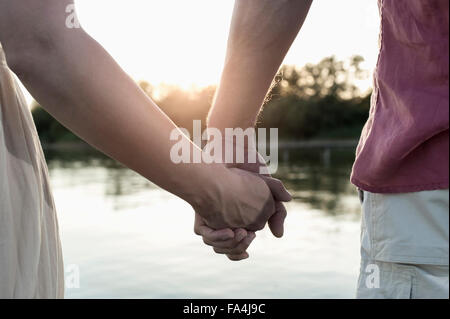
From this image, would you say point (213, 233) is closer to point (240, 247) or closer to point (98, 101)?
point (240, 247)

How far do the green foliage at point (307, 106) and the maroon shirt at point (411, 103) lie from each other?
43.2 meters

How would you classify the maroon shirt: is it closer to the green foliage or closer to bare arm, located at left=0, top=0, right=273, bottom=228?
bare arm, located at left=0, top=0, right=273, bottom=228

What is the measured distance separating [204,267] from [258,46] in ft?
27.1

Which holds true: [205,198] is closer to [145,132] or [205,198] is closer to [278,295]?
[145,132]

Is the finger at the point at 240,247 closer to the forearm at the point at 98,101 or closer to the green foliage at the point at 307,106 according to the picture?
the forearm at the point at 98,101

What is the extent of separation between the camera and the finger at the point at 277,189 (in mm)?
1649

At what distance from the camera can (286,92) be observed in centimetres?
5197

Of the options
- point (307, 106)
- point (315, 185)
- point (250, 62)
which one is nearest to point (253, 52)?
point (250, 62)

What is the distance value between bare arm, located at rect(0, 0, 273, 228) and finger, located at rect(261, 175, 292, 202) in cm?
41

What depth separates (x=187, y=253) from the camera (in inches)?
414

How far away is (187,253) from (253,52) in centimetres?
920

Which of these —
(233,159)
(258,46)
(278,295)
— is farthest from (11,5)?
(278,295)

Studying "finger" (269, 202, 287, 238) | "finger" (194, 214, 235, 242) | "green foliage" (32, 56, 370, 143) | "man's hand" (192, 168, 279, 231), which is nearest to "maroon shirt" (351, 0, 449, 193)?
"man's hand" (192, 168, 279, 231)

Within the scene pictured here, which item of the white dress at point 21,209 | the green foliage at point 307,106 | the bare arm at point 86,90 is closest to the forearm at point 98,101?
the bare arm at point 86,90
